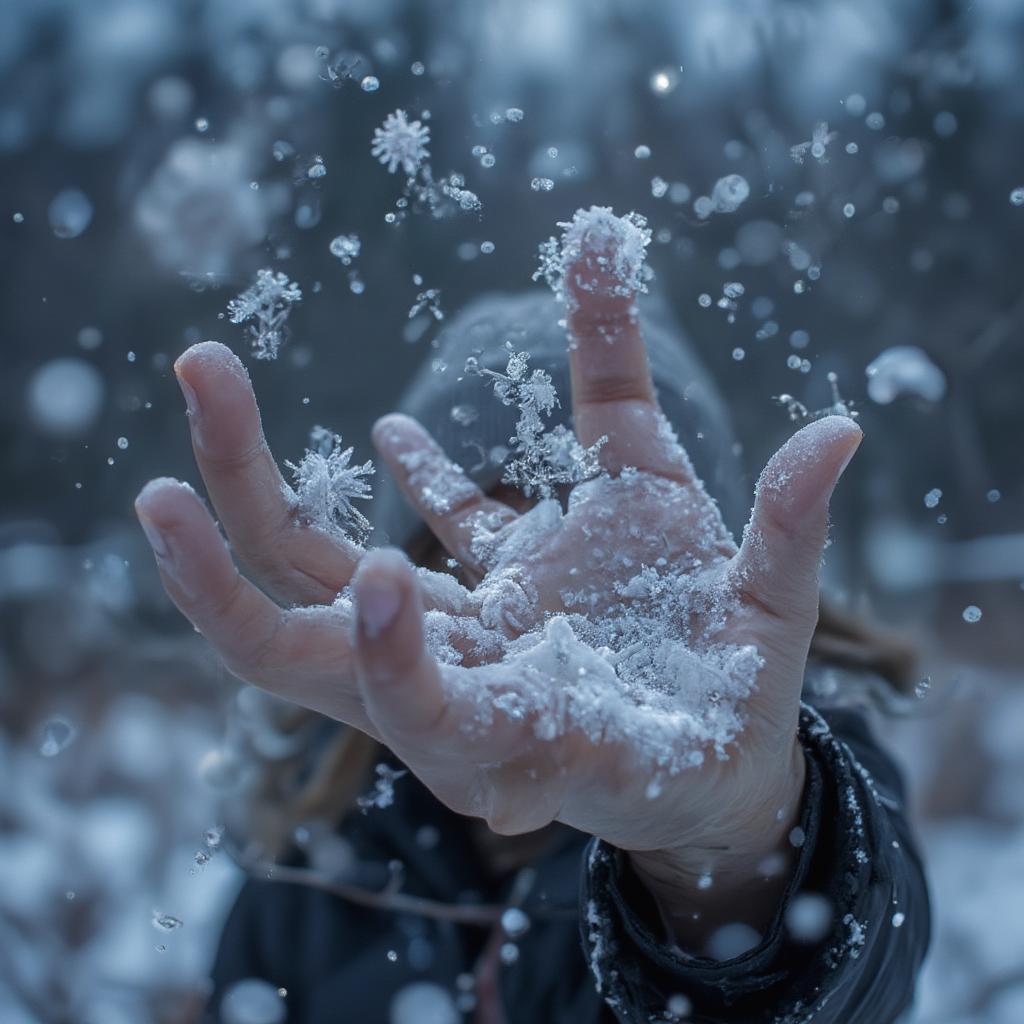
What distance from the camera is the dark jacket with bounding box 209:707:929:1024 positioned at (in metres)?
0.63

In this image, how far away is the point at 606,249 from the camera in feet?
Answer: 2.01

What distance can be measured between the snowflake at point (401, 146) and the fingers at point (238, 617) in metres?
0.72

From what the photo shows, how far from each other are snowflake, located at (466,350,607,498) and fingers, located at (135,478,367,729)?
0.24 meters

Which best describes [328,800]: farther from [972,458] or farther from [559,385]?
[972,458]

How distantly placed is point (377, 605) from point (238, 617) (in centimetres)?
11

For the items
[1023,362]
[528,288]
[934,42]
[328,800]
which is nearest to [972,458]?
[1023,362]

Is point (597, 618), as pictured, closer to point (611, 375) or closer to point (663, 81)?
point (611, 375)

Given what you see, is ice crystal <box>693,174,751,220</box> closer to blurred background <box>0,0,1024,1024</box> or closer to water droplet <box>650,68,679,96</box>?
blurred background <box>0,0,1024,1024</box>

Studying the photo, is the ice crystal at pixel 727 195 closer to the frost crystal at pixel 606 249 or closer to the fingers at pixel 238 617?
the frost crystal at pixel 606 249

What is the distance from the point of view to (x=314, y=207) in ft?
4.49

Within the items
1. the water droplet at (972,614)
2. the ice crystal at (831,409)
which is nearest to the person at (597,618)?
the ice crystal at (831,409)

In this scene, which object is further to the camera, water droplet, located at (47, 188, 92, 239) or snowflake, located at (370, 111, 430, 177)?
water droplet, located at (47, 188, 92, 239)

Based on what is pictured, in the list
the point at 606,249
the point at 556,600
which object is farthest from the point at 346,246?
the point at 556,600

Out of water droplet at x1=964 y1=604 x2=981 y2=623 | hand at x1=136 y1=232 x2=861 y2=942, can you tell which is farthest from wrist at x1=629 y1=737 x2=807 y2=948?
water droplet at x1=964 y1=604 x2=981 y2=623
